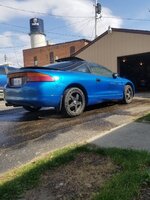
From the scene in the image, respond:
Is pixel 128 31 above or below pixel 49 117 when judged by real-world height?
above

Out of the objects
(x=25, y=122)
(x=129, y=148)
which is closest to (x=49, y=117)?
(x=25, y=122)

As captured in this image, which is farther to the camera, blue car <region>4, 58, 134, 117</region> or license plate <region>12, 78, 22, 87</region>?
license plate <region>12, 78, 22, 87</region>

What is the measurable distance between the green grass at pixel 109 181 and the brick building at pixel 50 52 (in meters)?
37.4

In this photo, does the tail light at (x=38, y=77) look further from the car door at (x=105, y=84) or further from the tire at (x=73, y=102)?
the car door at (x=105, y=84)

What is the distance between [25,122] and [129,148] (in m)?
3.04

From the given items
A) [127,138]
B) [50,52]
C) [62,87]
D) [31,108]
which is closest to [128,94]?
[31,108]

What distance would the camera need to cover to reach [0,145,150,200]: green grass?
117 inches

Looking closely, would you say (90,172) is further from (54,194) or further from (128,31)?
(128,31)

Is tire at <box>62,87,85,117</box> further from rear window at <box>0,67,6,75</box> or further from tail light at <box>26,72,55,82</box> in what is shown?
rear window at <box>0,67,6,75</box>

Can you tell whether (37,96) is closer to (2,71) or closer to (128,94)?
(128,94)

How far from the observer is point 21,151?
4473 millimetres

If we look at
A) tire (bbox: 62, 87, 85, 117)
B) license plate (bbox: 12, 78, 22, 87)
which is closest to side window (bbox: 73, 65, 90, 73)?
tire (bbox: 62, 87, 85, 117)

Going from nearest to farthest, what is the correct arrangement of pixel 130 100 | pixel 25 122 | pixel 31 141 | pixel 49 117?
pixel 31 141, pixel 25 122, pixel 49 117, pixel 130 100

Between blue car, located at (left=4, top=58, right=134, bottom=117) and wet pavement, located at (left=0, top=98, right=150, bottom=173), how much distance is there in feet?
1.20
